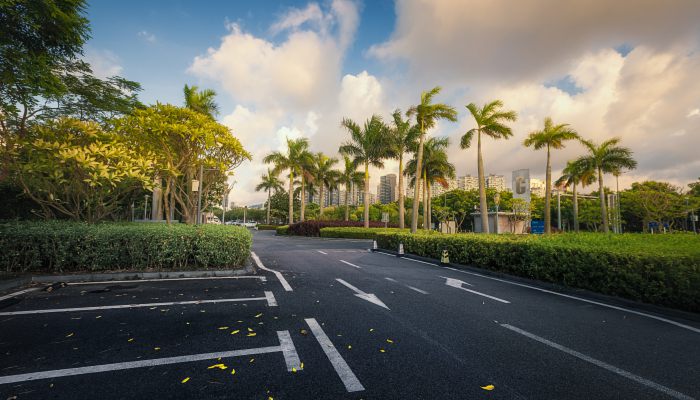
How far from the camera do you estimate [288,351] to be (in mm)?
3715

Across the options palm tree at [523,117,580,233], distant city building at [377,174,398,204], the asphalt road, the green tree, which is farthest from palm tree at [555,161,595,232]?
distant city building at [377,174,398,204]

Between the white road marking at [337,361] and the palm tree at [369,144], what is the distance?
931 inches

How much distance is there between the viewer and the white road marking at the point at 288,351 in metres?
3.36

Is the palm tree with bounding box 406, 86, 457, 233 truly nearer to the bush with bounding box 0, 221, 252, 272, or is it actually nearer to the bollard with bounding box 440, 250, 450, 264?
the bollard with bounding box 440, 250, 450, 264

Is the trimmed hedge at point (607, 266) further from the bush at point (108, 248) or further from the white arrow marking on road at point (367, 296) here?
the bush at point (108, 248)

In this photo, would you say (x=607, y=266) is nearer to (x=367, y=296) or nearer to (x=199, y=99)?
(x=367, y=296)

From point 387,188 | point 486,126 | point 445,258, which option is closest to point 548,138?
point 486,126

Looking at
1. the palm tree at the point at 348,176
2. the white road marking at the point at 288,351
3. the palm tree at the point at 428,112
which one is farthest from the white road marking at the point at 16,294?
the palm tree at the point at 348,176

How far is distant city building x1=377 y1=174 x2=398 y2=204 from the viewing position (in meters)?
117

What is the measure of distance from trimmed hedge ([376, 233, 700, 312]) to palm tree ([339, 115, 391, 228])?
1711cm

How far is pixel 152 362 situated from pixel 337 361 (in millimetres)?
2159

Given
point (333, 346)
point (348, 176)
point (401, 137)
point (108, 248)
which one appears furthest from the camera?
point (348, 176)

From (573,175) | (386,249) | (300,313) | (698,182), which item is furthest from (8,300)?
(698,182)

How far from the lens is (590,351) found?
3.93 meters
